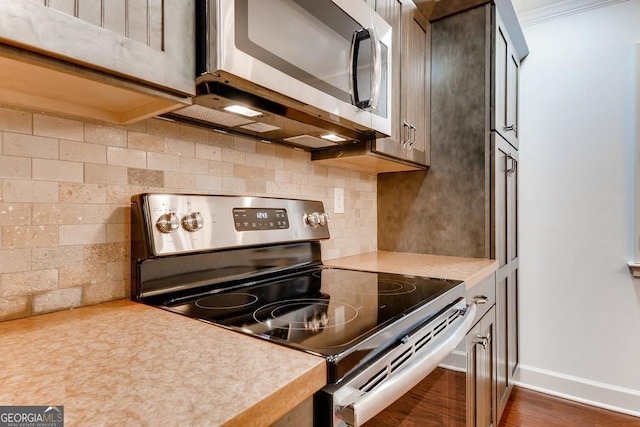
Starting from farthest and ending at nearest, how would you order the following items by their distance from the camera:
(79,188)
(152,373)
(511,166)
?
(511,166)
(79,188)
(152,373)

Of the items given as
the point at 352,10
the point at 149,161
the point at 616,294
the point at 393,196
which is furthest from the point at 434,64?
the point at 616,294

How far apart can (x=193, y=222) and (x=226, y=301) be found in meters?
0.24

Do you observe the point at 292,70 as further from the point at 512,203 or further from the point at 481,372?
the point at 512,203

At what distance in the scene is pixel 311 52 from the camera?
98cm

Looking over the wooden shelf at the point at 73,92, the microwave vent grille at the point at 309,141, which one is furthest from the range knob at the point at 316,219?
the wooden shelf at the point at 73,92

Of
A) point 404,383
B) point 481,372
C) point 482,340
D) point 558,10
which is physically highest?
point 558,10

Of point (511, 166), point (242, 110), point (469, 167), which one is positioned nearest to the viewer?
point (242, 110)

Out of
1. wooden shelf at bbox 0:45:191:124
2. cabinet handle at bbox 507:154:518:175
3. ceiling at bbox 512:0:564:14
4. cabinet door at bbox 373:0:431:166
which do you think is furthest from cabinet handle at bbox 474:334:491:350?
ceiling at bbox 512:0:564:14

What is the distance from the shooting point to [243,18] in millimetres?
785

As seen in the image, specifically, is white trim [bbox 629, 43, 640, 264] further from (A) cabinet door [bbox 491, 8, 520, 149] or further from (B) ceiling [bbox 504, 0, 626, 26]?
(A) cabinet door [bbox 491, 8, 520, 149]

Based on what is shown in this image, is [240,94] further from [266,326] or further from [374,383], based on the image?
[374,383]

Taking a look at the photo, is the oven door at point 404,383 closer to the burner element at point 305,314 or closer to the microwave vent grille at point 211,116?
the burner element at point 305,314

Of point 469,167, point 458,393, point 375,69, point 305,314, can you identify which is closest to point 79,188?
point 305,314

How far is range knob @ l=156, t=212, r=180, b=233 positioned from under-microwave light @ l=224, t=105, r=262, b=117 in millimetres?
321
